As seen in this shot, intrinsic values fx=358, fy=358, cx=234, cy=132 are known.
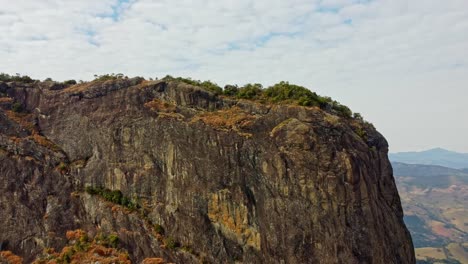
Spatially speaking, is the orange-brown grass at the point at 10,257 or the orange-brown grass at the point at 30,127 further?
the orange-brown grass at the point at 30,127

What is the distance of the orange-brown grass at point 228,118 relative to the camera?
3248 cm

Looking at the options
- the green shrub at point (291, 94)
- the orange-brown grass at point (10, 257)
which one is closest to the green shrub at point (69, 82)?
the orange-brown grass at point (10, 257)

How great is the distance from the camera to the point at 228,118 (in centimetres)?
3341

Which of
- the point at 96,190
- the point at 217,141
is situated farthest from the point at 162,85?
the point at 96,190

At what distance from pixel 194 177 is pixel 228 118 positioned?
6286 mm

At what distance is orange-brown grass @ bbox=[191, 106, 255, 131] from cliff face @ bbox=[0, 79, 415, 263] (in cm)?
10

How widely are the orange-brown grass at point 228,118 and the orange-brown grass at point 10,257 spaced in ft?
66.5

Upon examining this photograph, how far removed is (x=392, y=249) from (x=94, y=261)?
24.5 m

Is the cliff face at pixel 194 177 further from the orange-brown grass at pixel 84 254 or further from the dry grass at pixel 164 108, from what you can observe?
the orange-brown grass at pixel 84 254

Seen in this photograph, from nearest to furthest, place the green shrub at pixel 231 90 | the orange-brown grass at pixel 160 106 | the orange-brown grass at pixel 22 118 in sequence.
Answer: the orange-brown grass at pixel 160 106
the green shrub at pixel 231 90
the orange-brown grass at pixel 22 118

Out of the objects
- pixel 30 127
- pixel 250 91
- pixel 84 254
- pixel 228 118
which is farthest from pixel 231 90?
pixel 30 127

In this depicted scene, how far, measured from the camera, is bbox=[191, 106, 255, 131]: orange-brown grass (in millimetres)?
32481

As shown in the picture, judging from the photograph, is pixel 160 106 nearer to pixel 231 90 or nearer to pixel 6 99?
pixel 231 90

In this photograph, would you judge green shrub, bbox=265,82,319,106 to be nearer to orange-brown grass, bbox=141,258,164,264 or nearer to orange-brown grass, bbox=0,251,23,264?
orange-brown grass, bbox=141,258,164,264
